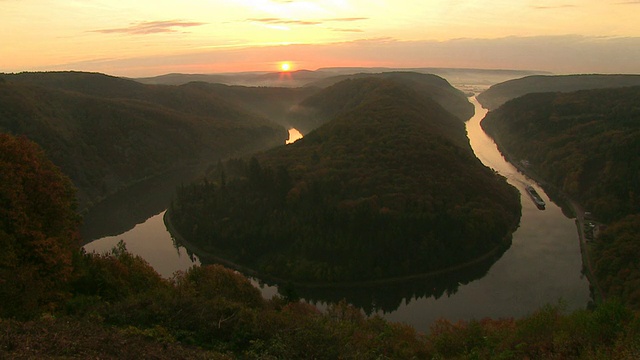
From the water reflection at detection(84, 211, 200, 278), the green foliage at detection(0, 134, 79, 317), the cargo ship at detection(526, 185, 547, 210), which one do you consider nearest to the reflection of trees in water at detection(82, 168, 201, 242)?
the water reflection at detection(84, 211, 200, 278)

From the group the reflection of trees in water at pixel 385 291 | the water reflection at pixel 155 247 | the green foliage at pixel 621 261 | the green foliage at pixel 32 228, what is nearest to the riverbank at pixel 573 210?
the green foliage at pixel 621 261

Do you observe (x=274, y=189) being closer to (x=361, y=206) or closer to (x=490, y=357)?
(x=361, y=206)

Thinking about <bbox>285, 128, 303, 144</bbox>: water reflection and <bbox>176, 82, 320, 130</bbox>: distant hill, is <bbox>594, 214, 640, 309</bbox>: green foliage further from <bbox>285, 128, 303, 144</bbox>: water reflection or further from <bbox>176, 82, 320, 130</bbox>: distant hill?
<bbox>176, 82, 320, 130</bbox>: distant hill

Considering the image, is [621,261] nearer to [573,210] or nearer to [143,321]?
[573,210]

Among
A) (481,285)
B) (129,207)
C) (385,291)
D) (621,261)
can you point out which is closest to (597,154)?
(621,261)

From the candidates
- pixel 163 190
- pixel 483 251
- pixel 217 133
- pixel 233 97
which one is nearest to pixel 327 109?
pixel 217 133

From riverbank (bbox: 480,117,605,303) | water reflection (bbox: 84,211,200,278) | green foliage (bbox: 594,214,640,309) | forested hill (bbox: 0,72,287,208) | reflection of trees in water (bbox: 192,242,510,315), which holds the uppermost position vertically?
forested hill (bbox: 0,72,287,208)
